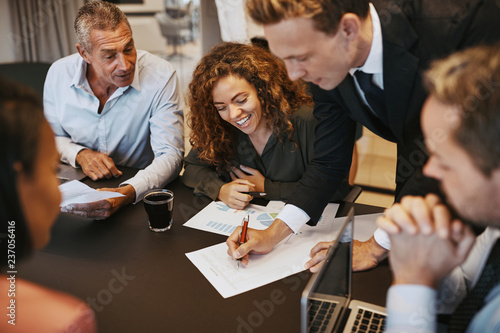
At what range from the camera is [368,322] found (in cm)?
97

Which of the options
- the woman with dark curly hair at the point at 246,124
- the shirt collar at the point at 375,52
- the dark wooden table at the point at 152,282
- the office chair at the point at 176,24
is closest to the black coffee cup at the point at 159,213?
the dark wooden table at the point at 152,282

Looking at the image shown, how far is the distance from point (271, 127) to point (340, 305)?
3.07 ft

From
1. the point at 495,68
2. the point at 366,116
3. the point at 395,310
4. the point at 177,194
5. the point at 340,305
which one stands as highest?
the point at 495,68

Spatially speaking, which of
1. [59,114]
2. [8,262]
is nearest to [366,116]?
[8,262]

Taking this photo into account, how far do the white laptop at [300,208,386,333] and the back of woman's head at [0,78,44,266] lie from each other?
0.49 metres

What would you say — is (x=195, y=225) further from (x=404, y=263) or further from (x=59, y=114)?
(x=59, y=114)

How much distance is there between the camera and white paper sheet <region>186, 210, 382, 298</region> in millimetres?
1127

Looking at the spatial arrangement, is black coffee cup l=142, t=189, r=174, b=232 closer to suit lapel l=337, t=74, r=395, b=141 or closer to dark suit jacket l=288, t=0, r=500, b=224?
dark suit jacket l=288, t=0, r=500, b=224

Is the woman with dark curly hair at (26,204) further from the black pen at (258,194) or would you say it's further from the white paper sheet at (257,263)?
the black pen at (258,194)

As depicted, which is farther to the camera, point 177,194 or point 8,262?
point 177,194

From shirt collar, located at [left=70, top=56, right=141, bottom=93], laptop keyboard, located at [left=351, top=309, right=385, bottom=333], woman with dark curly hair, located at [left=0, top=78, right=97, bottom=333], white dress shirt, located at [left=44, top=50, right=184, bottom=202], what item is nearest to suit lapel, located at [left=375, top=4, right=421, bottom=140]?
laptop keyboard, located at [left=351, top=309, right=385, bottom=333]

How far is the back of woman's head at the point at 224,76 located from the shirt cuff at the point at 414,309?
105 centimetres

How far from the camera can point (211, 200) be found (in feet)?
5.30

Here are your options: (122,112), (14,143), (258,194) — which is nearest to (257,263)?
(258,194)
